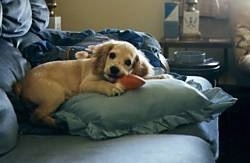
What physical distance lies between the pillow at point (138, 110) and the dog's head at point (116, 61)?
98 mm

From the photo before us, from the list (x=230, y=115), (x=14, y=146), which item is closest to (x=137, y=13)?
(x=230, y=115)

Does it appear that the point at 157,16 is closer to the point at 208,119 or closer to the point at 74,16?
the point at 74,16

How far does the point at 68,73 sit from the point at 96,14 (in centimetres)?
167

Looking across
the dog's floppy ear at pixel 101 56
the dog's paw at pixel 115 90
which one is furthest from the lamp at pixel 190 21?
the dog's paw at pixel 115 90

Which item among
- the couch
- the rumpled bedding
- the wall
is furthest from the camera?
the wall

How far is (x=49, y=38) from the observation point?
235 cm

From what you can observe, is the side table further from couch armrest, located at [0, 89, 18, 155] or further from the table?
couch armrest, located at [0, 89, 18, 155]

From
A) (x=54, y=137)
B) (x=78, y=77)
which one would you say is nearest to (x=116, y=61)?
(x=78, y=77)

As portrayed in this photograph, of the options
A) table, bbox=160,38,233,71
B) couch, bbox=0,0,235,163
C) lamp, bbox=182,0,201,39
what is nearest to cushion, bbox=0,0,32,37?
couch, bbox=0,0,235,163

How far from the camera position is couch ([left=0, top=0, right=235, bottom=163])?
4.51ft

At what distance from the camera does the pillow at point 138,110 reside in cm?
158

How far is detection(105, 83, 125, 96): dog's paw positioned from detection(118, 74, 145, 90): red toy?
19 mm

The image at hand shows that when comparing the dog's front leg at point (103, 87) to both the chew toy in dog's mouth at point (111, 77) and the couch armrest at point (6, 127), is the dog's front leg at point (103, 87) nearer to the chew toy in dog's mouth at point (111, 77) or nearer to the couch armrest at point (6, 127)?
the chew toy in dog's mouth at point (111, 77)

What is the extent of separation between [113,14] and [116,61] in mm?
1673
